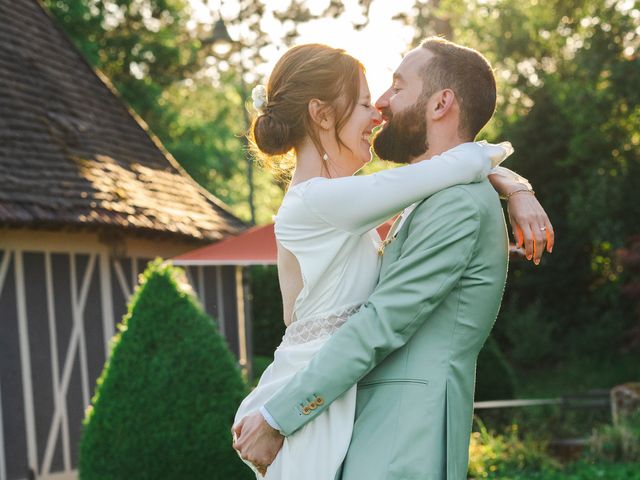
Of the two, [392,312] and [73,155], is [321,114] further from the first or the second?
[73,155]

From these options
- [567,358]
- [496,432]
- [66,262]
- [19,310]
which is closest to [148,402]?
[19,310]

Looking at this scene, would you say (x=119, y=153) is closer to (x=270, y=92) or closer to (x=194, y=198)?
(x=194, y=198)

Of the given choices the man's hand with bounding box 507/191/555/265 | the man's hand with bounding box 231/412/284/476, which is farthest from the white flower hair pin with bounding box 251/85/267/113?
the man's hand with bounding box 231/412/284/476

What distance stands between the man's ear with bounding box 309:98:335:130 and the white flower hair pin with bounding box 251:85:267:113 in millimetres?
197

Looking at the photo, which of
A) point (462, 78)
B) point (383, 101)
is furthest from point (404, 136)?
point (462, 78)

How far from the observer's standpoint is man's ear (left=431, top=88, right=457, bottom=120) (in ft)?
9.52

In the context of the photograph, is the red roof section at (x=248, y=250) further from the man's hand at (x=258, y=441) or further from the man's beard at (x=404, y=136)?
the man's hand at (x=258, y=441)

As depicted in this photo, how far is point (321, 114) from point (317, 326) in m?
0.63

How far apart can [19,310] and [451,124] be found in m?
7.37

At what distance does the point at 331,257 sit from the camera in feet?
9.08

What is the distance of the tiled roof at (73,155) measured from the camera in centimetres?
977

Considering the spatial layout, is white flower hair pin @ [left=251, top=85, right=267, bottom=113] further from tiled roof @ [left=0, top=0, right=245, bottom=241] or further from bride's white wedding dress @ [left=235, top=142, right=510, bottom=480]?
tiled roof @ [left=0, top=0, right=245, bottom=241]

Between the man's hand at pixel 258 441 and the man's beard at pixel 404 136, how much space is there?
88cm

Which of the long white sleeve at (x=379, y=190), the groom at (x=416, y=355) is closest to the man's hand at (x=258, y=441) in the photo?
the groom at (x=416, y=355)
